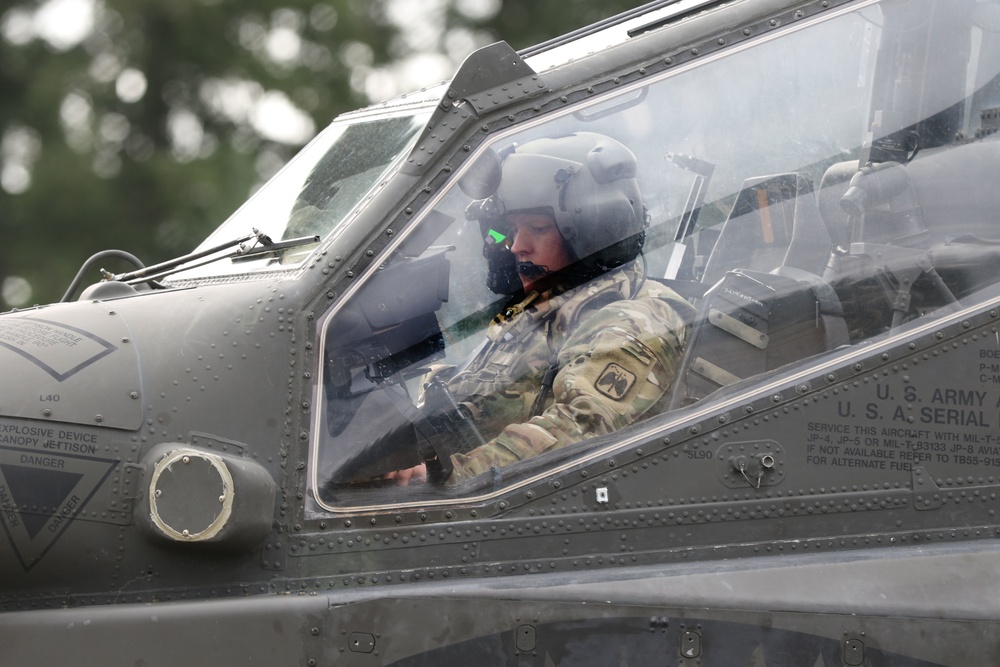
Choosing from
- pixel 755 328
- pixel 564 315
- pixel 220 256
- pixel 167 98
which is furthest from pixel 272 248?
pixel 167 98

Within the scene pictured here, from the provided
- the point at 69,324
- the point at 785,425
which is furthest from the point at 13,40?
the point at 785,425

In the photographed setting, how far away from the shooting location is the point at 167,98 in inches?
531

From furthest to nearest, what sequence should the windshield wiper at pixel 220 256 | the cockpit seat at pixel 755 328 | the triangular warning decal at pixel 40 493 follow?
1. the windshield wiper at pixel 220 256
2. the cockpit seat at pixel 755 328
3. the triangular warning decal at pixel 40 493

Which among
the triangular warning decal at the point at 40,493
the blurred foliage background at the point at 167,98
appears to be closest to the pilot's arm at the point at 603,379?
the triangular warning decal at the point at 40,493

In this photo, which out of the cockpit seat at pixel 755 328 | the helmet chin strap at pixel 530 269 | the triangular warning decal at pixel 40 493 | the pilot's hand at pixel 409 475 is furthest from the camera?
the helmet chin strap at pixel 530 269

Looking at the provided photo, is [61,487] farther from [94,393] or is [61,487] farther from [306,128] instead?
[306,128]

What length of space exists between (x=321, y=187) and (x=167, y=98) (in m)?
9.89

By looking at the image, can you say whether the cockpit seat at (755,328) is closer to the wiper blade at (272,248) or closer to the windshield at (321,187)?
the windshield at (321,187)

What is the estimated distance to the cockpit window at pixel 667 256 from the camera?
3.45m

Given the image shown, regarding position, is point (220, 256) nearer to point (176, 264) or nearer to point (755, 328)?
point (176, 264)

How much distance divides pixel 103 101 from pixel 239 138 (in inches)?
53.1

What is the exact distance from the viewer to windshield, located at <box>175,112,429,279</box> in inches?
151

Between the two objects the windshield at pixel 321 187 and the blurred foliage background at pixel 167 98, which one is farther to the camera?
the blurred foliage background at pixel 167 98

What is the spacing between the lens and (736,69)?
3.67m
